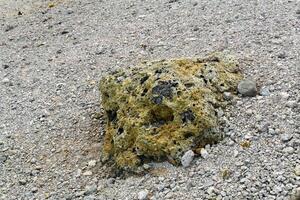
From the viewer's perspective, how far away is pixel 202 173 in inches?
257

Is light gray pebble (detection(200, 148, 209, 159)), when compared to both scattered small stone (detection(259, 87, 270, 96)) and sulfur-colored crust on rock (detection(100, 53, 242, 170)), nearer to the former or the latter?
sulfur-colored crust on rock (detection(100, 53, 242, 170))

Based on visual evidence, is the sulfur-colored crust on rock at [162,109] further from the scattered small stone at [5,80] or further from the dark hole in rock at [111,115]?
the scattered small stone at [5,80]

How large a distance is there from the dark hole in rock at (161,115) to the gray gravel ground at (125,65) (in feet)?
1.96

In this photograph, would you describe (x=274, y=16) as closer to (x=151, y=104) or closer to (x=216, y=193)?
(x=151, y=104)

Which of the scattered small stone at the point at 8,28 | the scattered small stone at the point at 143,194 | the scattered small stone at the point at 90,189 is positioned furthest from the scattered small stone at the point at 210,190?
the scattered small stone at the point at 8,28

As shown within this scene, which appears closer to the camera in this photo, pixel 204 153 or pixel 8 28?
pixel 204 153

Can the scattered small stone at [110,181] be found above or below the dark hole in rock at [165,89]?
below

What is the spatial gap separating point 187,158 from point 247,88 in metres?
1.74

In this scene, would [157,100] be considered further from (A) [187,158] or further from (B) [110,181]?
(B) [110,181]

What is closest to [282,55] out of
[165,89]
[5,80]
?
[165,89]

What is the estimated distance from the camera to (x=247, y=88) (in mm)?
7801

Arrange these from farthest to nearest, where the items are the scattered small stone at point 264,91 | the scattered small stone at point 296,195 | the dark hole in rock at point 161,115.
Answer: the scattered small stone at point 264,91 → the dark hole in rock at point 161,115 → the scattered small stone at point 296,195

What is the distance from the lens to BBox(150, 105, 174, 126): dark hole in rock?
7078mm

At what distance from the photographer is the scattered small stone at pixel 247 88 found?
7.75 meters
